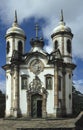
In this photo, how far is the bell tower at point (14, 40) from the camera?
4284 cm

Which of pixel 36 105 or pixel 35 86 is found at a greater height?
pixel 35 86

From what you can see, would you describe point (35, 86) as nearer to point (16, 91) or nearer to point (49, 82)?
point (49, 82)

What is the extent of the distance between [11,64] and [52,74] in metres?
4.86

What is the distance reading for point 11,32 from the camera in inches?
1688

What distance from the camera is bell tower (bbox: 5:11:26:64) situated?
42.8 meters

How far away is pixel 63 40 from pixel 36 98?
7.48 m

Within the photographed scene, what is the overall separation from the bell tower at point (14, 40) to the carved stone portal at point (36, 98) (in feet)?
15.4

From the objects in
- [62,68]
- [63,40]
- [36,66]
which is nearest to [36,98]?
[36,66]

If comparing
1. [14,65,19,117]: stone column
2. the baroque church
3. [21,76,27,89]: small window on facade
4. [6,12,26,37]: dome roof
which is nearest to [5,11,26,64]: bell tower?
[6,12,26,37]: dome roof

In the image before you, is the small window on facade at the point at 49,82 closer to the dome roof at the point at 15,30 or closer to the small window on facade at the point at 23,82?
the small window on facade at the point at 23,82

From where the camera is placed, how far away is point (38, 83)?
39969 mm

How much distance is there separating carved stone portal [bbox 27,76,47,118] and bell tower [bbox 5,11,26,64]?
185 inches

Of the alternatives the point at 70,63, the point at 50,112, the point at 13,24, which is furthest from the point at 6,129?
the point at 13,24

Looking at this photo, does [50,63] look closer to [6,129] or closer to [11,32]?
[11,32]
